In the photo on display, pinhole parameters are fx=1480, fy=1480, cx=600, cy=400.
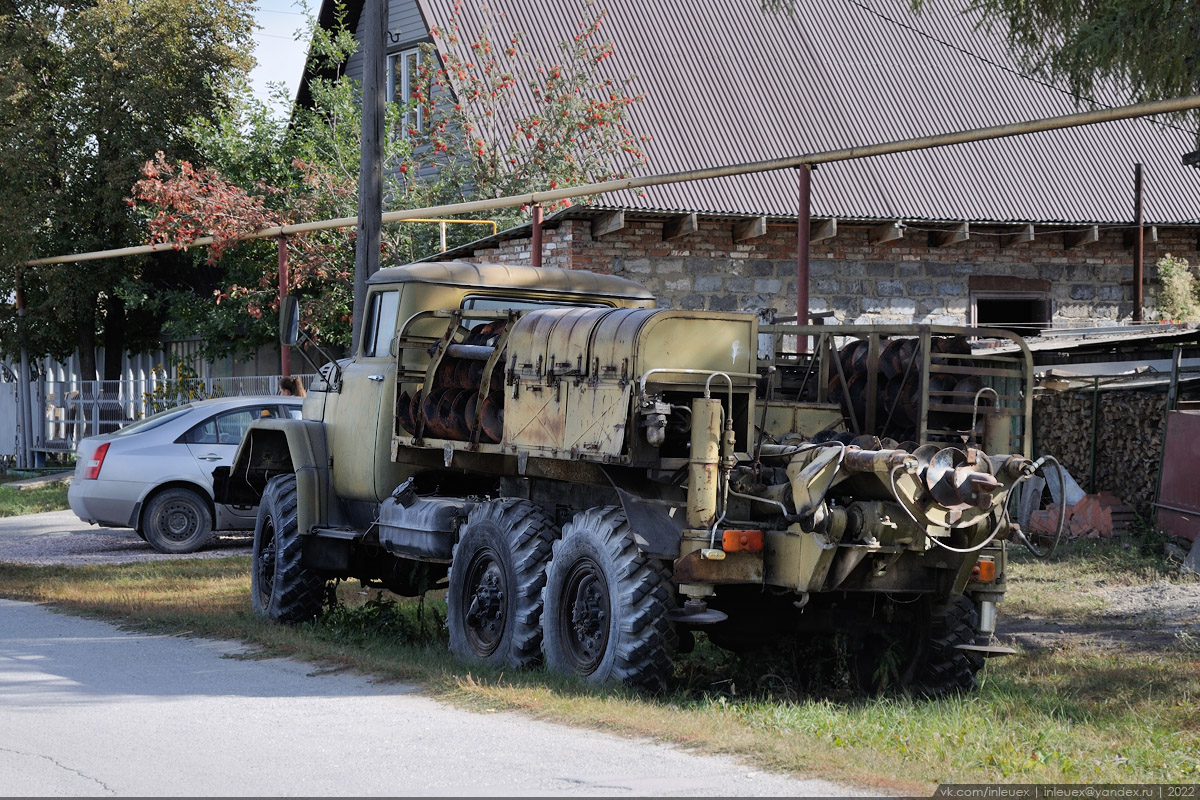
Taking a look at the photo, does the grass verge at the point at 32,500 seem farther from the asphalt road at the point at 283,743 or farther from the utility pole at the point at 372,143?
the asphalt road at the point at 283,743

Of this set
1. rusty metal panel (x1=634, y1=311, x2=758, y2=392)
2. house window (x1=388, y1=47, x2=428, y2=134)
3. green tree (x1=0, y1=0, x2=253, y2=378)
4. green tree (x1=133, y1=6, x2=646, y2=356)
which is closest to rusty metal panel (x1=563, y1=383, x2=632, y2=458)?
rusty metal panel (x1=634, y1=311, x2=758, y2=392)

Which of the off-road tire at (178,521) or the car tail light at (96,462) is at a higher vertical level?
the car tail light at (96,462)

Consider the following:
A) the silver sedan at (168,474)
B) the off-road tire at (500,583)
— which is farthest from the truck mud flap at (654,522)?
the silver sedan at (168,474)

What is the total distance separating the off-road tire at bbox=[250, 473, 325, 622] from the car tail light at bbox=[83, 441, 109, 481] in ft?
18.8

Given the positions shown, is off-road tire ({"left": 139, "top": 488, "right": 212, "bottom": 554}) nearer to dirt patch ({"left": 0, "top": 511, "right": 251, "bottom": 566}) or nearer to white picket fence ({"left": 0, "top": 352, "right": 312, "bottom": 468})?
dirt patch ({"left": 0, "top": 511, "right": 251, "bottom": 566})

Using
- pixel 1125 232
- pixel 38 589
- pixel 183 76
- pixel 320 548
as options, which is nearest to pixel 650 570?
pixel 320 548

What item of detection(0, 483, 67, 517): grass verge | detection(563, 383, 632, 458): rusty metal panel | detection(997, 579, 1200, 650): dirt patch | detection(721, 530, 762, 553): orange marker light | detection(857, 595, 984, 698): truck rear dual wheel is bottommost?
detection(0, 483, 67, 517): grass verge

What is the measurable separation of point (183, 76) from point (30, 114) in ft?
11.0

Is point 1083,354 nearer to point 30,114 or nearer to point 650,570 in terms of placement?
point 650,570

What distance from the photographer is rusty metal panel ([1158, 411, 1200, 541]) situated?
543 inches

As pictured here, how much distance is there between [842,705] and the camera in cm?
799

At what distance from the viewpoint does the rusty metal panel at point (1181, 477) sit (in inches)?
543

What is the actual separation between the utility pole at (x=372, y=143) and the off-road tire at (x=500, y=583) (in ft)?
19.2

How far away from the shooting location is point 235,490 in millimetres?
12391
